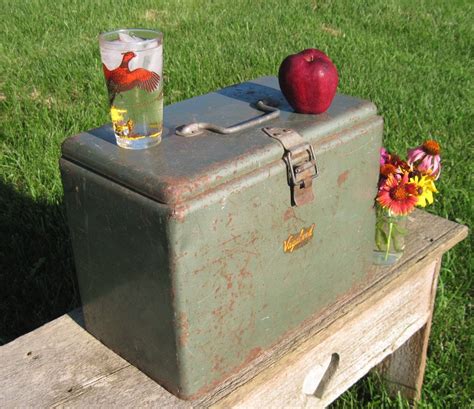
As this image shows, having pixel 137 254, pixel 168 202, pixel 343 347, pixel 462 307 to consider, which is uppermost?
pixel 168 202

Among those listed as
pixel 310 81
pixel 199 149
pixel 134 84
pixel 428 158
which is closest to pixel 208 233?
pixel 199 149

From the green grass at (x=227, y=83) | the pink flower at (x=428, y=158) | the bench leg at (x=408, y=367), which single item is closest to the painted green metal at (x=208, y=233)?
the pink flower at (x=428, y=158)

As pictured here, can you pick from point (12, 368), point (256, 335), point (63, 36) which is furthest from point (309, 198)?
point (63, 36)

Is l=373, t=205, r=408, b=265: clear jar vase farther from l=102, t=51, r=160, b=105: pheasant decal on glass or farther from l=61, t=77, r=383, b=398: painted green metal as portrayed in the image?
l=102, t=51, r=160, b=105: pheasant decal on glass

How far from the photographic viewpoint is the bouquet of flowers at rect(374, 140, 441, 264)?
170 centimetres

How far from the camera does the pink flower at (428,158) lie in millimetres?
1818

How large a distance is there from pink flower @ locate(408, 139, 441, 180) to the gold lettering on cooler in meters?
0.48

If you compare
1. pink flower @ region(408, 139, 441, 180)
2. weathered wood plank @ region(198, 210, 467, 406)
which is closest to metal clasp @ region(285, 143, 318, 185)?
weathered wood plank @ region(198, 210, 467, 406)

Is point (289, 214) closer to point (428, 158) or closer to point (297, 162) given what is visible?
point (297, 162)

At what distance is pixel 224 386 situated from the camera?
1.42 meters

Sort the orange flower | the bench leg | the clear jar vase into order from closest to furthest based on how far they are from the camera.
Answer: the orange flower → the clear jar vase → the bench leg

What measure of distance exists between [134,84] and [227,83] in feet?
9.31

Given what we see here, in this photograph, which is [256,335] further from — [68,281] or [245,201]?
[68,281]

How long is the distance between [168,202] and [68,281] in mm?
1492
